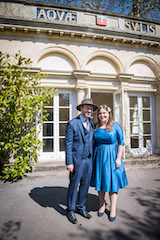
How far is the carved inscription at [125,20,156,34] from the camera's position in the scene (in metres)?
5.68

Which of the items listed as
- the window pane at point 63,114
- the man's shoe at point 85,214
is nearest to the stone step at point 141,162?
the window pane at point 63,114

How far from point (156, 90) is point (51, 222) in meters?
5.77

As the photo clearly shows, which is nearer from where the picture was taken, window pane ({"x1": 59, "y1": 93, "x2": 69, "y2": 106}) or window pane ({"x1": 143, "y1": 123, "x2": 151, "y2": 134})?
window pane ({"x1": 59, "y1": 93, "x2": 69, "y2": 106})

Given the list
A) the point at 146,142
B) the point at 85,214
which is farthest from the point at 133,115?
the point at 85,214

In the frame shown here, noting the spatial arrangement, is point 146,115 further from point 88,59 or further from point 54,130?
point 54,130

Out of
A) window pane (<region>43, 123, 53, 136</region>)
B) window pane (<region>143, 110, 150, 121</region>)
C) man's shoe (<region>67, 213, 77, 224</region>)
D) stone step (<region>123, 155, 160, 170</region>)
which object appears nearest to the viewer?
man's shoe (<region>67, 213, 77, 224</region>)

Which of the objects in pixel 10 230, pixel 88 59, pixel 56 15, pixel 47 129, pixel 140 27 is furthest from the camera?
pixel 140 27

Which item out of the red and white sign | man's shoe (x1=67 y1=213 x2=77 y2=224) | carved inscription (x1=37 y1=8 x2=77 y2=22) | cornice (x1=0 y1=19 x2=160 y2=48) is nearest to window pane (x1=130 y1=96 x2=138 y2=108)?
cornice (x1=0 y1=19 x2=160 y2=48)

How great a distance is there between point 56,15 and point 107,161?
16.8 feet

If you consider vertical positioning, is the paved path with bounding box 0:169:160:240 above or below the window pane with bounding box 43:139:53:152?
below

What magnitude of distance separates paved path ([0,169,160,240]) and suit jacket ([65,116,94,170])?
89 cm

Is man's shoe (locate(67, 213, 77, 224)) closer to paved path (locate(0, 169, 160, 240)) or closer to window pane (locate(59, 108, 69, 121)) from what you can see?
paved path (locate(0, 169, 160, 240))

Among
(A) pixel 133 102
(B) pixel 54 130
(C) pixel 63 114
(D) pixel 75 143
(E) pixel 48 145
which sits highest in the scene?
(A) pixel 133 102

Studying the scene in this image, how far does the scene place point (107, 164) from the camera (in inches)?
93.0
